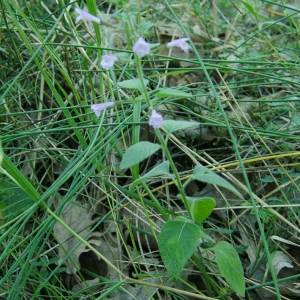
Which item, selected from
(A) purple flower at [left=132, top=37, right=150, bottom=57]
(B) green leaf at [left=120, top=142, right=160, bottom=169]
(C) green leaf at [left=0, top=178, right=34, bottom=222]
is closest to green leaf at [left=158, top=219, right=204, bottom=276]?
(B) green leaf at [left=120, top=142, right=160, bottom=169]

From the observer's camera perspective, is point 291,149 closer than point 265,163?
No

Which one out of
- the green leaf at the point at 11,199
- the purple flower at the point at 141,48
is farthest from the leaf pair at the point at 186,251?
the green leaf at the point at 11,199

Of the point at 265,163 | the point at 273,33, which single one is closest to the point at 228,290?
the point at 265,163

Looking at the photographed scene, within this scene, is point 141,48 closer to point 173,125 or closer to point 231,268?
point 173,125

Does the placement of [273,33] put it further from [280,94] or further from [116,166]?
[116,166]

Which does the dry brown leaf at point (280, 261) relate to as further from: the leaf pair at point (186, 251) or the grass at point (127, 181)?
the leaf pair at point (186, 251)

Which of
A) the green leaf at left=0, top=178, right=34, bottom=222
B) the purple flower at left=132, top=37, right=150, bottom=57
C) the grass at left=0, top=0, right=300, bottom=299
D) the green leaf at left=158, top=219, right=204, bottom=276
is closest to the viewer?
the purple flower at left=132, top=37, right=150, bottom=57

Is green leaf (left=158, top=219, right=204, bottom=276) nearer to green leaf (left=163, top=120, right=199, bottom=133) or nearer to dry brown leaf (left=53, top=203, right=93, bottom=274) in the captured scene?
green leaf (left=163, top=120, right=199, bottom=133)
